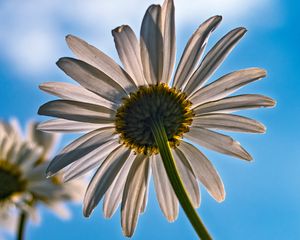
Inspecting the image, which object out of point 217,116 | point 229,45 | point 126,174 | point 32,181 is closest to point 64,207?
point 32,181

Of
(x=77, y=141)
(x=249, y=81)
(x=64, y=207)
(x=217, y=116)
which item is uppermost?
(x=249, y=81)

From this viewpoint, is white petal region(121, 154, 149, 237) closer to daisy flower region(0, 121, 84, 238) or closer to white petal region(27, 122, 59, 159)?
daisy flower region(0, 121, 84, 238)

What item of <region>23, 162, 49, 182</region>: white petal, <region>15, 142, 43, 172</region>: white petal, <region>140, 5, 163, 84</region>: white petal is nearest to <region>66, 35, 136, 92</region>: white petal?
<region>140, 5, 163, 84</region>: white petal

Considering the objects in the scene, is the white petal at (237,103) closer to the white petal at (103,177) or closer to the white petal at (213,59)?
the white petal at (213,59)

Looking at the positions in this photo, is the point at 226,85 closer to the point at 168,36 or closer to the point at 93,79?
the point at 168,36

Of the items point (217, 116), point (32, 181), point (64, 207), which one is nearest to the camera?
point (217, 116)

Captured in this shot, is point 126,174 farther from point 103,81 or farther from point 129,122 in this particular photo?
point 103,81
